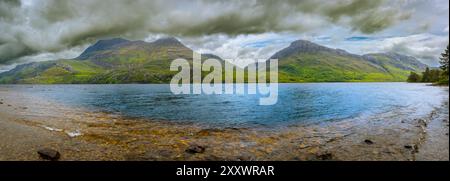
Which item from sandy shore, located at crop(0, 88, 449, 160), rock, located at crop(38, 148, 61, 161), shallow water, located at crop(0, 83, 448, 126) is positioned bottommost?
shallow water, located at crop(0, 83, 448, 126)

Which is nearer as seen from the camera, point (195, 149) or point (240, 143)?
point (195, 149)

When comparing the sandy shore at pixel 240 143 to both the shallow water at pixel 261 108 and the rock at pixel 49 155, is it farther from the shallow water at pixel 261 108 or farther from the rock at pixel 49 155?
the shallow water at pixel 261 108

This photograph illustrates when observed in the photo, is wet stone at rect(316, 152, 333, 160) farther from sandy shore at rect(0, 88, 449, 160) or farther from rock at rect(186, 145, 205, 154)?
rock at rect(186, 145, 205, 154)

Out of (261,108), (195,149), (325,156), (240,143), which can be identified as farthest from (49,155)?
(261,108)

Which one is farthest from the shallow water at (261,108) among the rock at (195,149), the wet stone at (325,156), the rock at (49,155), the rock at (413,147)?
the rock at (49,155)

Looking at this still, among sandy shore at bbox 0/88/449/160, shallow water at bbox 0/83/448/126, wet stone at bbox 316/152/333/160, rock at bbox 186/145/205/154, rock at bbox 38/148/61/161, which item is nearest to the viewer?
rock at bbox 38/148/61/161

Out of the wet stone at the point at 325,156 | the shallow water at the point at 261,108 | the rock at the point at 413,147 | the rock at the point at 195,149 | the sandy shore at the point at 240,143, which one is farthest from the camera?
the shallow water at the point at 261,108

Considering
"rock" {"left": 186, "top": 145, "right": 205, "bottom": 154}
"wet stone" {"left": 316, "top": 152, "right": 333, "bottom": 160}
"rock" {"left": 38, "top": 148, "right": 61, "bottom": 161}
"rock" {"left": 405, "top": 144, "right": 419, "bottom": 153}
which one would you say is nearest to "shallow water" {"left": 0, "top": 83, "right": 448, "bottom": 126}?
"rock" {"left": 186, "top": 145, "right": 205, "bottom": 154}

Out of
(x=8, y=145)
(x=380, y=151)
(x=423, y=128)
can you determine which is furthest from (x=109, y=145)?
(x=423, y=128)

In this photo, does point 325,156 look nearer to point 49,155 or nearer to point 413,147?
point 413,147

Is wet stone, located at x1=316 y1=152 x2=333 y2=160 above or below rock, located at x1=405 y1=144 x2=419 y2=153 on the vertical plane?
below
